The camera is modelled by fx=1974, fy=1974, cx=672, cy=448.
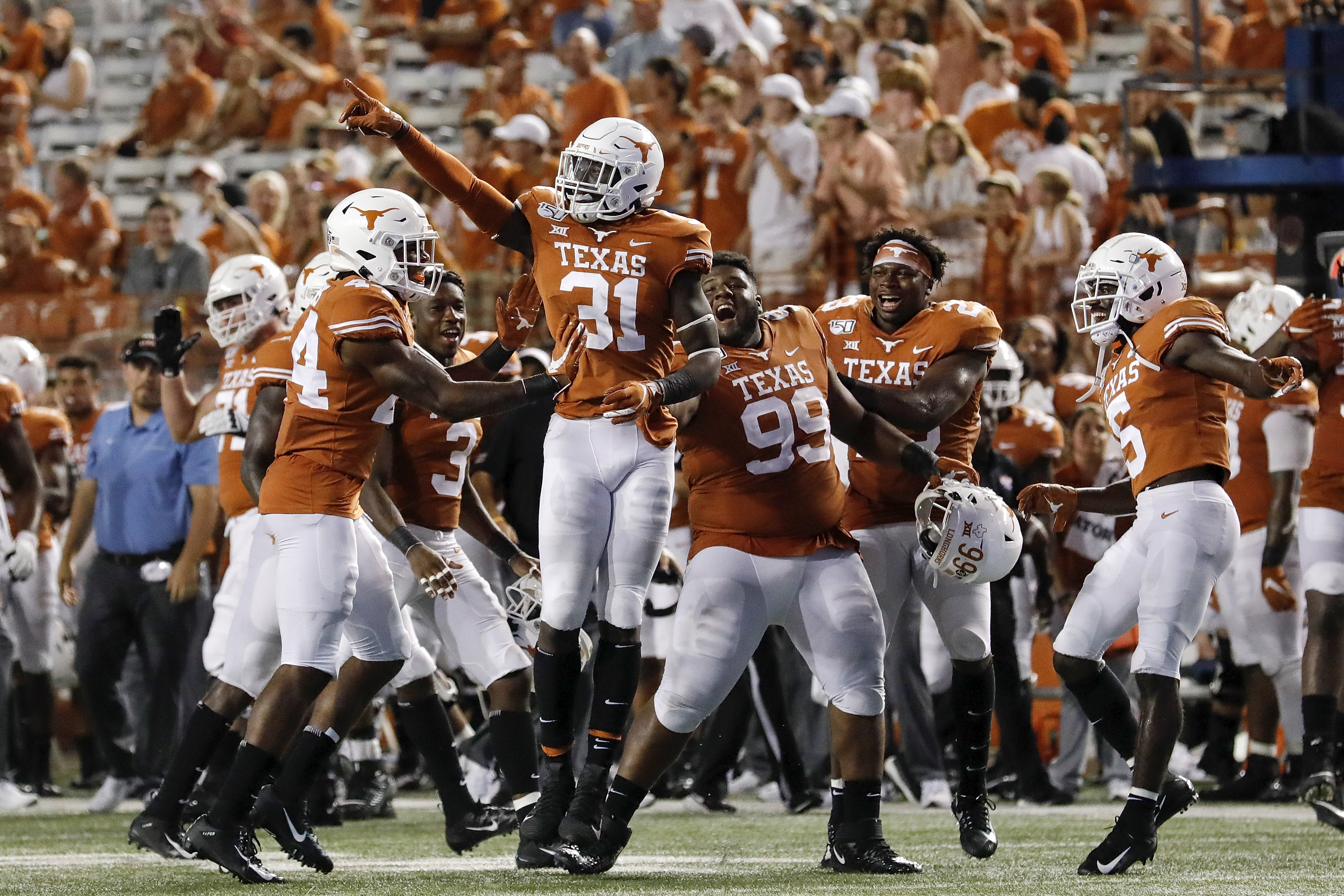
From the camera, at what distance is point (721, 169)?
12.1 m

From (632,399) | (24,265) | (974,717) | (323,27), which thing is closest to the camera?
(632,399)

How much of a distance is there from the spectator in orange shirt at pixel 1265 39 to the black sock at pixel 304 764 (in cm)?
776

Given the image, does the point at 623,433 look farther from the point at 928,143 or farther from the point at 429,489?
the point at 928,143

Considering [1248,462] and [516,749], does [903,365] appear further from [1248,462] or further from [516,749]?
[1248,462]

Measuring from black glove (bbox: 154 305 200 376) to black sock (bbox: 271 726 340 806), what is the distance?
2.22 metres

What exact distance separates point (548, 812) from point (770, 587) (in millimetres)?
995

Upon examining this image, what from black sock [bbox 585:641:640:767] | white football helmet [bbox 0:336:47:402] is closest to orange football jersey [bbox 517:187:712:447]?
black sock [bbox 585:641:640:767]

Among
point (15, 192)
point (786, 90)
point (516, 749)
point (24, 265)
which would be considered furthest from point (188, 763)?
point (15, 192)

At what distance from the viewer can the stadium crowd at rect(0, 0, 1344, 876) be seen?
8.69m

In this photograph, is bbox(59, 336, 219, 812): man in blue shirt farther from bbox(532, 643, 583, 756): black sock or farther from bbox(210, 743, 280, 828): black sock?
bbox(532, 643, 583, 756): black sock

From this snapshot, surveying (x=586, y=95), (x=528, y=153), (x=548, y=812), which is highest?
(x=586, y=95)

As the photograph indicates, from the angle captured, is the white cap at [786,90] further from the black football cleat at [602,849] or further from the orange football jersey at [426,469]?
the black football cleat at [602,849]

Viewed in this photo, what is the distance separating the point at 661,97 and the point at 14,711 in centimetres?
553

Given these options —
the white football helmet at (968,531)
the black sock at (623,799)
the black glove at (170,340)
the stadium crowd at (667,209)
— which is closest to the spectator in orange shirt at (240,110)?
the stadium crowd at (667,209)
